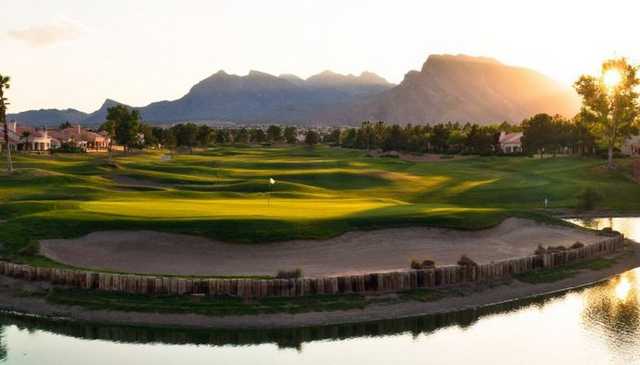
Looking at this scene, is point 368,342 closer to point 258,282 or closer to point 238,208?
point 258,282

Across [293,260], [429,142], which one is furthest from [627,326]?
[429,142]

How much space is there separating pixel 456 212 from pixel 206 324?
28610 mm

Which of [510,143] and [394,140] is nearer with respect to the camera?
[510,143]

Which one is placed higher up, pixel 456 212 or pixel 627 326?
pixel 456 212

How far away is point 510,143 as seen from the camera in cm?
18200

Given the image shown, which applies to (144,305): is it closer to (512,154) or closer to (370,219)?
(370,219)

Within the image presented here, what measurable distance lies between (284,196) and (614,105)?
58296 mm

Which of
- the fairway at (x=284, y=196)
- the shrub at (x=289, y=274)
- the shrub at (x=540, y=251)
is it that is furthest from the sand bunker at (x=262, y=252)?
the shrub at (x=289, y=274)

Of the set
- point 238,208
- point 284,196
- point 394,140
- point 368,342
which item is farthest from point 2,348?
point 394,140

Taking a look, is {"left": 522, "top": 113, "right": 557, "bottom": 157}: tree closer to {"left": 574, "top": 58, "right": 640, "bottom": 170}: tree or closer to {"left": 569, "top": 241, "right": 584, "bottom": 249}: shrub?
{"left": 574, "top": 58, "right": 640, "bottom": 170}: tree

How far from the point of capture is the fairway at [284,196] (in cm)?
4909

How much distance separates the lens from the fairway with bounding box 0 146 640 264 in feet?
161

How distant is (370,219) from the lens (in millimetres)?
53812

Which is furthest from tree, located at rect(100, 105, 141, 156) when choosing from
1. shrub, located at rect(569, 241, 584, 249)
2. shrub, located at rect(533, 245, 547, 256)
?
shrub, located at rect(533, 245, 547, 256)
